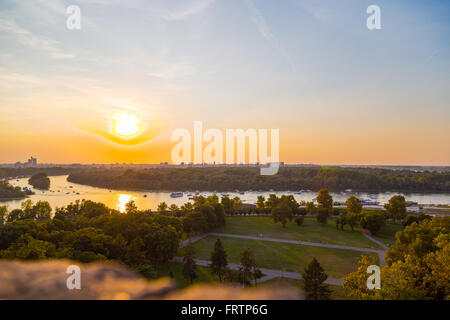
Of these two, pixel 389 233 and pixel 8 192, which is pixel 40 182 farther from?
pixel 389 233

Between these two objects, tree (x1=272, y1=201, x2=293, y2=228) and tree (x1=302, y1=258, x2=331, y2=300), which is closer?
tree (x1=302, y1=258, x2=331, y2=300)

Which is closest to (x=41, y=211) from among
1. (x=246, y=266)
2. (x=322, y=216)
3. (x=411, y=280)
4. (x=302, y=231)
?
(x=246, y=266)

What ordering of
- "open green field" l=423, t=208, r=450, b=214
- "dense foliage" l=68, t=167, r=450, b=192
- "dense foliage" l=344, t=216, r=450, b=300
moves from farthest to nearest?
"dense foliage" l=68, t=167, r=450, b=192 < "open green field" l=423, t=208, r=450, b=214 < "dense foliage" l=344, t=216, r=450, b=300

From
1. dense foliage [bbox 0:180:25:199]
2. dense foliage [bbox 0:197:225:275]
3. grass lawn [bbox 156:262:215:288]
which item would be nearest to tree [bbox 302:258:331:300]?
grass lawn [bbox 156:262:215:288]

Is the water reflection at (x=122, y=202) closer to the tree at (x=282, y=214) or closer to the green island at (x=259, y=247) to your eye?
the green island at (x=259, y=247)

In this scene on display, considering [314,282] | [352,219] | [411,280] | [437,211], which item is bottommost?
[437,211]

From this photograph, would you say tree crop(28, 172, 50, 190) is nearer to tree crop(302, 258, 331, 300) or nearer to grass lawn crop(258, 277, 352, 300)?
grass lawn crop(258, 277, 352, 300)
